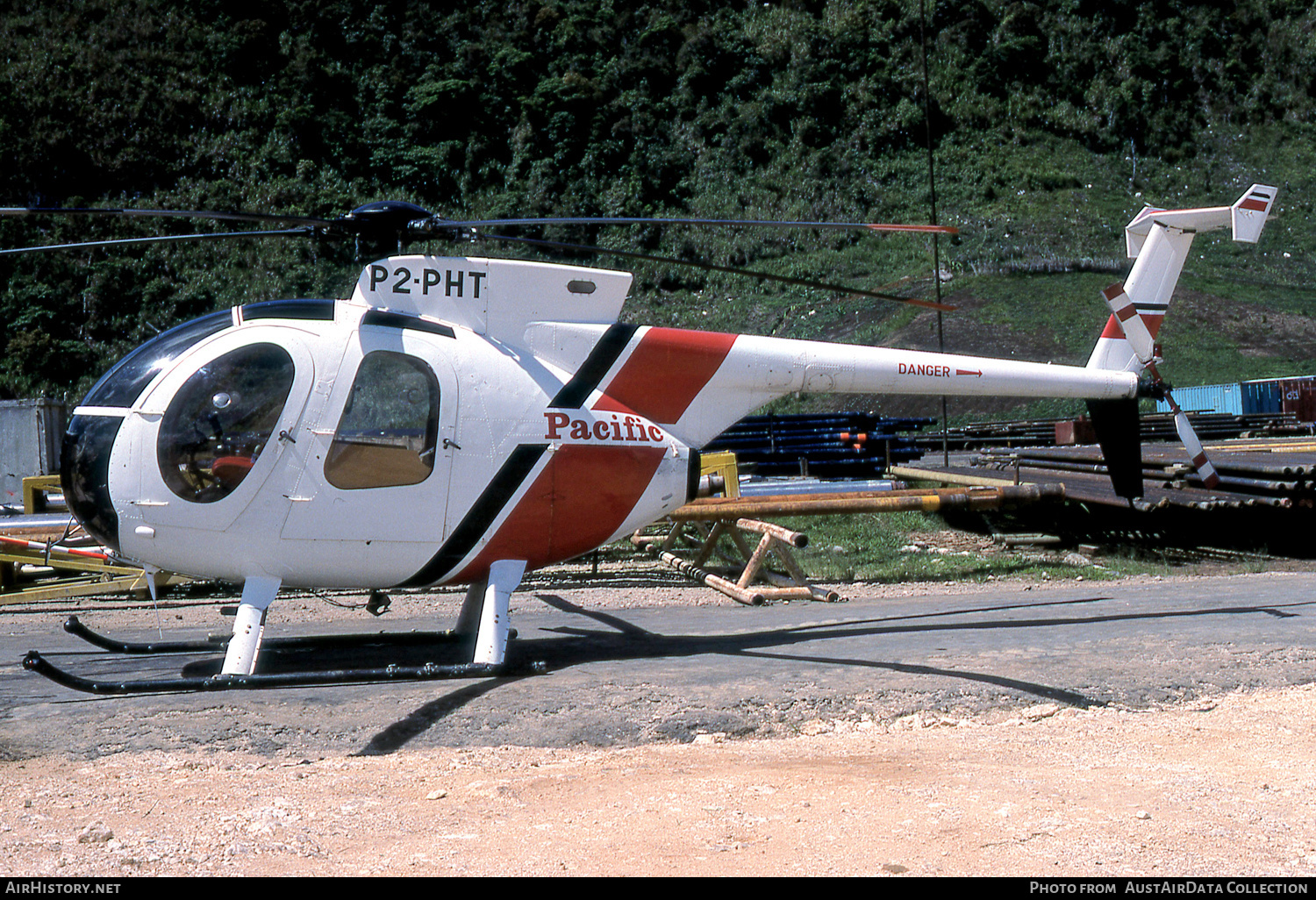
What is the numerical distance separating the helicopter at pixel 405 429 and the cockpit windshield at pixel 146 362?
0.05ft

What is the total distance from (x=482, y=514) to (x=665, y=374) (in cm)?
167

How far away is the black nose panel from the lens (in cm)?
620

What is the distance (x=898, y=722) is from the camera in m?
5.45

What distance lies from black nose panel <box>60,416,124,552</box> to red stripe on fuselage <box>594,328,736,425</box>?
312 centimetres

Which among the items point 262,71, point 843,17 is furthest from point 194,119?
point 843,17

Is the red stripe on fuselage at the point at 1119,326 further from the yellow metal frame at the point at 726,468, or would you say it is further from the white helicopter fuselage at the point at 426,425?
the yellow metal frame at the point at 726,468

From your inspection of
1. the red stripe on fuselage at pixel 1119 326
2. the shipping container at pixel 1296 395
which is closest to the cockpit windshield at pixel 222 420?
the red stripe on fuselage at pixel 1119 326

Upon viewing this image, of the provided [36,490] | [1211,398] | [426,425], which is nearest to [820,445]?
[36,490]

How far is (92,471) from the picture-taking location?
245 inches

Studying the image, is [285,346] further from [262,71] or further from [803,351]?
[262,71]

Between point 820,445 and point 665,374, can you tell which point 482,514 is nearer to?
point 665,374

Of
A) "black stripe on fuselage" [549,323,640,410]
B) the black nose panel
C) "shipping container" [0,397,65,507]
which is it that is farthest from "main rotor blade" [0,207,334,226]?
"shipping container" [0,397,65,507]

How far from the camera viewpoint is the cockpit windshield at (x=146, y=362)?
246 inches

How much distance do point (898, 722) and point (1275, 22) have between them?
260 feet
